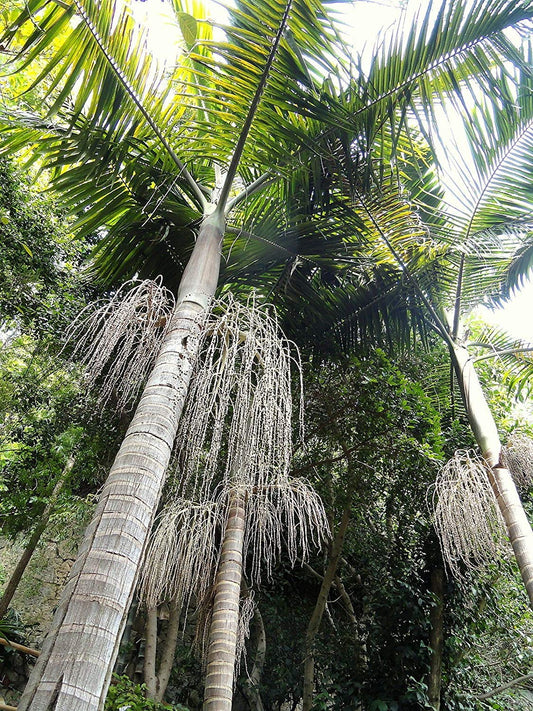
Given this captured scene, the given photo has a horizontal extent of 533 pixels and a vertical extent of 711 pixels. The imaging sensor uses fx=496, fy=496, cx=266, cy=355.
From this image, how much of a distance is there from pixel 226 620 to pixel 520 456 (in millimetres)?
2339

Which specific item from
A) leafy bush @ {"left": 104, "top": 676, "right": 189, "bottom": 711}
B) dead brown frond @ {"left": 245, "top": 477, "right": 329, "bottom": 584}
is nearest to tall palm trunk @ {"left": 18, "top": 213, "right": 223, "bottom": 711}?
dead brown frond @ {"left": 245, "top": 477, "right": 329, "bottom": 584}

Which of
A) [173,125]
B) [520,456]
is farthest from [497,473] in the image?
[173,125]

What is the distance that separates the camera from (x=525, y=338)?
165 inches

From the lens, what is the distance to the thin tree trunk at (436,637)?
4.90 m

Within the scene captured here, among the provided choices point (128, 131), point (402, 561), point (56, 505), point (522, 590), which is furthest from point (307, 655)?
point (128, 131)

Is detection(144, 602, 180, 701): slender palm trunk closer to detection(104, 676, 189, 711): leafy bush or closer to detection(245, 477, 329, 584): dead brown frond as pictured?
detection(104, 676, 189, 711): leafy bush

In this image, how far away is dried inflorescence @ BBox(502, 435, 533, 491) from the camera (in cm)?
358

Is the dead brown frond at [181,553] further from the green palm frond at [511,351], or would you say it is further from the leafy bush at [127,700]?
the green palm frond at [511,351]

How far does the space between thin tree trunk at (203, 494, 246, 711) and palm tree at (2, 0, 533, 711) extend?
5.57ft

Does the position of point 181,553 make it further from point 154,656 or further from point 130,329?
point 154,656

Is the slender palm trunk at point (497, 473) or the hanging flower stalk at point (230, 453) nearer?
the hanging flower stalk at point (230, 453)

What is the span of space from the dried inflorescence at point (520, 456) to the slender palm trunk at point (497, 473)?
0.29 m

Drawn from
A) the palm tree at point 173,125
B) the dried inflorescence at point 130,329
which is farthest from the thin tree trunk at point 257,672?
the palm tree at point 173,125

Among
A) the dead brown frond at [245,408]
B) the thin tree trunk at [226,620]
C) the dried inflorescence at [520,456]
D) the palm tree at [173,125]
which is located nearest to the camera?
the palm tree at [173,125]
